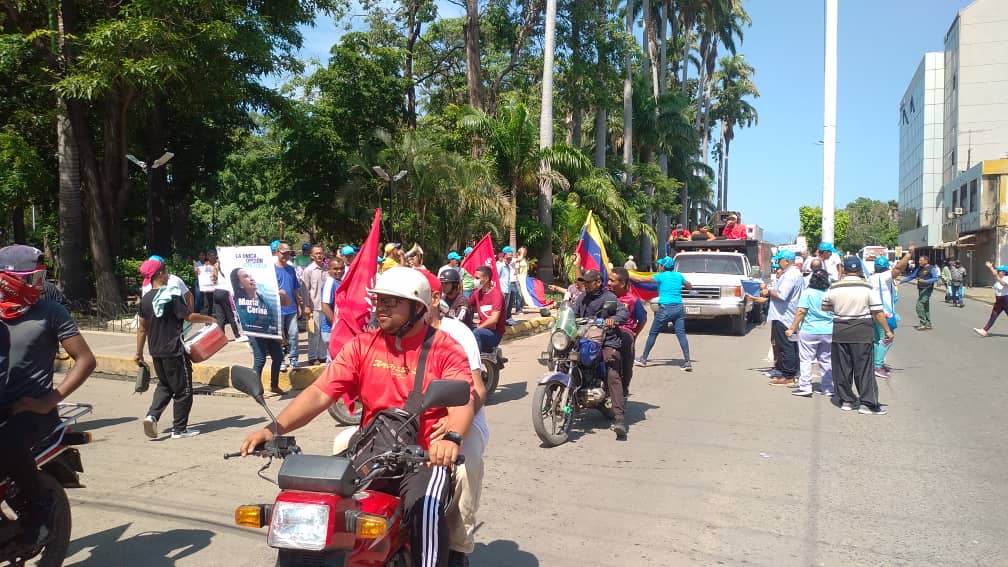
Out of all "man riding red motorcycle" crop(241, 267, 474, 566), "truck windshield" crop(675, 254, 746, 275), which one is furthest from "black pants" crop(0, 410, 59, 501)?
"truck windshield" crop(675, 254, 746, 275)

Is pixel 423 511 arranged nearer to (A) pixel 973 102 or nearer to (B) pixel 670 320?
(B) pixel 670 320

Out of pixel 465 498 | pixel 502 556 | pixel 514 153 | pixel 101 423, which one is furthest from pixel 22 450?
pixel 514 153

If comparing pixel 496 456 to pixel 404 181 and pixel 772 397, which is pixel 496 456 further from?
pixel 404 181

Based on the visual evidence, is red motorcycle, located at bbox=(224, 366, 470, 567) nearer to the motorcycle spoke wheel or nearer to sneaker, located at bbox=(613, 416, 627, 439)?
the motorcycle spoke wheel

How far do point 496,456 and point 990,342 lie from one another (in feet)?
44.5

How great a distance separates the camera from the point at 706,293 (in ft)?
55.9

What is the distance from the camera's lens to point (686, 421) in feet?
27.0

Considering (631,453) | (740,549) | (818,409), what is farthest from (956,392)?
(740,549)

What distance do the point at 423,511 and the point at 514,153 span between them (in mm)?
21604

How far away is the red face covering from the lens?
3.86 metres

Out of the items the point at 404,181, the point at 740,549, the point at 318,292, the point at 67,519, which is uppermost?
the point at 404,181

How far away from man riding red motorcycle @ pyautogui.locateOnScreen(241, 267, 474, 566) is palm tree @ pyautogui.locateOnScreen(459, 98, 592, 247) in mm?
20181

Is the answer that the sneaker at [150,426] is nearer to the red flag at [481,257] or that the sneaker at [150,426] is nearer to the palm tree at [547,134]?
the red flag at [481,257]

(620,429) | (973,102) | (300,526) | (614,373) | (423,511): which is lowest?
(620,429)
